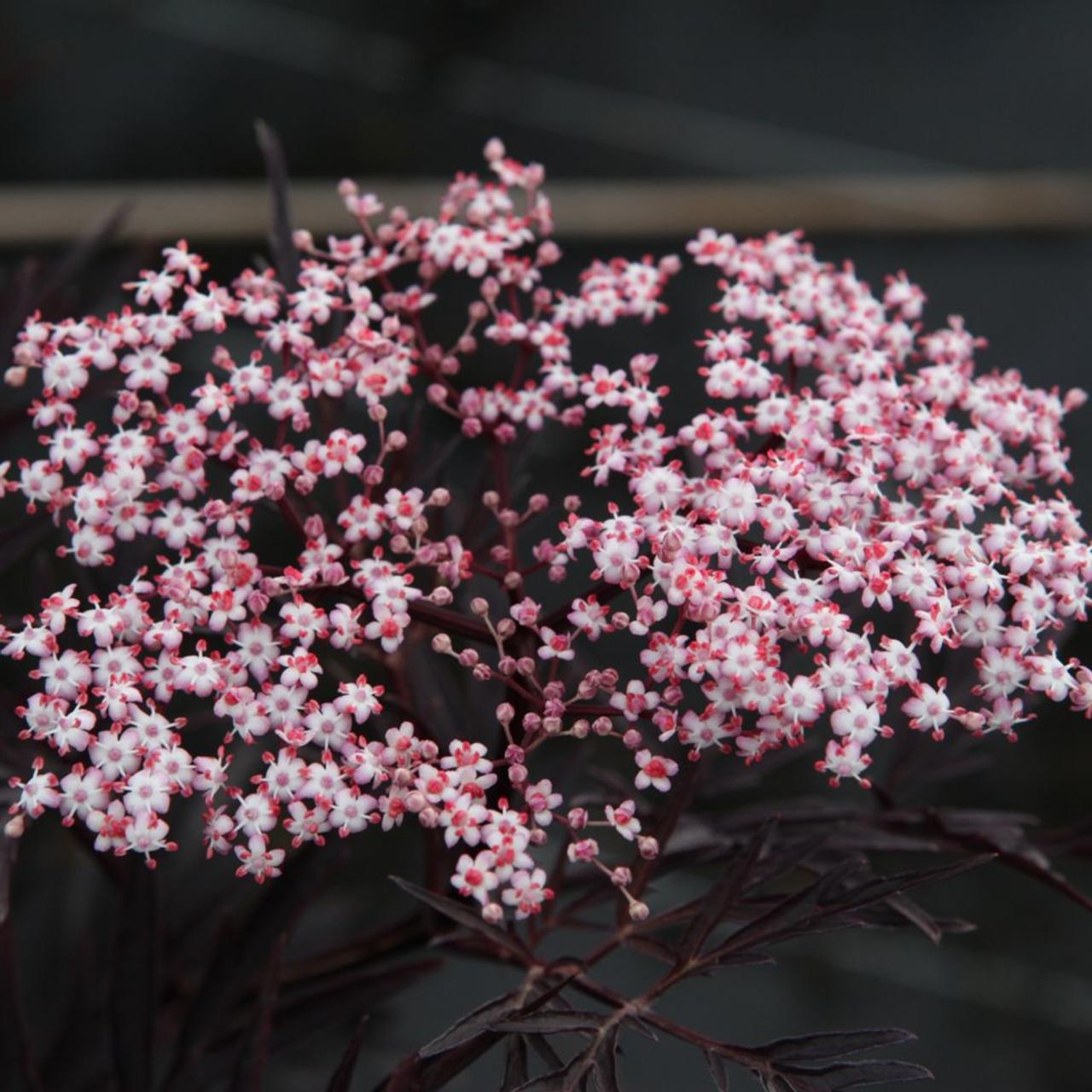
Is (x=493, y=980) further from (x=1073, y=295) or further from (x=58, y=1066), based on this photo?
(x=1073, y=295)

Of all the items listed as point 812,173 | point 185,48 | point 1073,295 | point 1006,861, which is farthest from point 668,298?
point 1006,861

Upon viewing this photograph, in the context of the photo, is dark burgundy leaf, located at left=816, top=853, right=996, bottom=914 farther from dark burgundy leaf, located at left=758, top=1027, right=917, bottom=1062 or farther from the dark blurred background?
Answer: the dark blurred background

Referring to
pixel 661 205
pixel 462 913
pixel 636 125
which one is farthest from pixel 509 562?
pixel 636 125

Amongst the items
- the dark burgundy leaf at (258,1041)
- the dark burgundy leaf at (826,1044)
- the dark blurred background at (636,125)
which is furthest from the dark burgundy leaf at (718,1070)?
the dark blurred background at (636,125)

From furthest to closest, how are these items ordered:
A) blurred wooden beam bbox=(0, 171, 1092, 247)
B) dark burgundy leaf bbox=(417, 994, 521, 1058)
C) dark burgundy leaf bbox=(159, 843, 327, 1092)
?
→ blurred wooden beam bbox=(0, 171, 1092, 247) → dark burgundy leaf bbox=(159, 843, 327, 1092) → dark burgundy leaf bbox=(417, 994, 521, 1058)

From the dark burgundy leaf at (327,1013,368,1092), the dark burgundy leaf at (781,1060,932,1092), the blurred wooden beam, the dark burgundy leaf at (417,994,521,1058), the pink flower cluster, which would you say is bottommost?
the dark burgundy leaf at (781,1060,932,1092)

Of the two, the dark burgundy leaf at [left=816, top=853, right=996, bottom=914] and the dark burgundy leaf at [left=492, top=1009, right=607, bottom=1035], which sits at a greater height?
the dark burgundy leaf at [left=816, top=853, right=996, bottom=914]

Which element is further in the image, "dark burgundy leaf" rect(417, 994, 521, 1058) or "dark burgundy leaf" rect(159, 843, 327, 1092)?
"dark burgundy leaf" rect(159, 843, 327, 1092)

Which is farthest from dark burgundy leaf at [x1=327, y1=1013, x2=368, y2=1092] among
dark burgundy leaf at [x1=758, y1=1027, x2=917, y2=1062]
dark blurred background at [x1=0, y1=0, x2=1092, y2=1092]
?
dark blurred background at [x1=0, y1=0, x2=1092, y2=1092]
